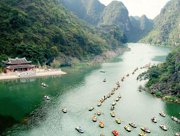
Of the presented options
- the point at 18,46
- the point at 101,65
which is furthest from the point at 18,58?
the point at 101,65

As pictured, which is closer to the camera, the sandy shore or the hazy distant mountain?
the sandy shore

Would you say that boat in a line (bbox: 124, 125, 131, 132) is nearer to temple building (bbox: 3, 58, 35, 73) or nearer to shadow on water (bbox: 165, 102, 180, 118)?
shadow on water (bbox: 165, 102, 180, 118)

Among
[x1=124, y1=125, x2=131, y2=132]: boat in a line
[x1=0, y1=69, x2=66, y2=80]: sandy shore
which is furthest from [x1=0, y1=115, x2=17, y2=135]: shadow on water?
[x1=0, y1=69, x2=66, y2=80]: sandy shore

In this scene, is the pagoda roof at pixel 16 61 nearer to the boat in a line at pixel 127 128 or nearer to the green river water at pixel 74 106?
the green river water at pixel 74 106

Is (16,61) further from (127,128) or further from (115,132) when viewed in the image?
(115,132)

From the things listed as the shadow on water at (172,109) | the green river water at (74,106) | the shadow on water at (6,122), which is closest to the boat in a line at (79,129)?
the green river water at (74,106)

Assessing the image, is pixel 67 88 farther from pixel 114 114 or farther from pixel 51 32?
pixel 51 32
